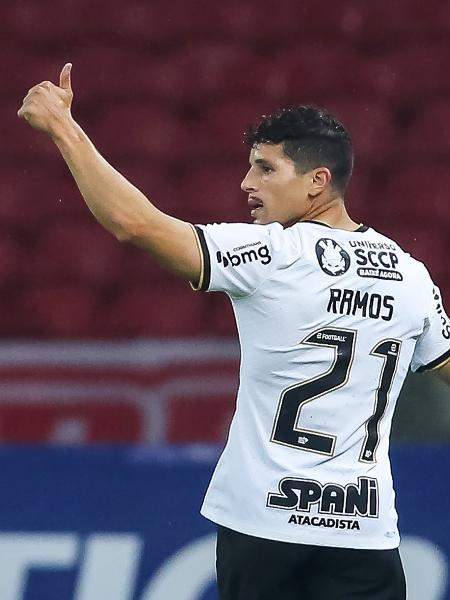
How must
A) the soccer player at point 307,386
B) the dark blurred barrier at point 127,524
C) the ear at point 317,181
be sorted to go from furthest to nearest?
the dark blurred barrier at point 127,524, the ear at point 317,181, the soccer player at point 307,386

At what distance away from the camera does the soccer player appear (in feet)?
7.70

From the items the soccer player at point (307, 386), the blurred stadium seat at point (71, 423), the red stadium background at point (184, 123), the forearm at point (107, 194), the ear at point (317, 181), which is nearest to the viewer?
the forearm at point (107, 194)

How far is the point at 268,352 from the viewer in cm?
238

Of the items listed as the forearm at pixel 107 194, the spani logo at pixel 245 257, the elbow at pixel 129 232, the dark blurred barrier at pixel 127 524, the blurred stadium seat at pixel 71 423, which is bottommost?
the dark blurred barrier at pixel 127 524

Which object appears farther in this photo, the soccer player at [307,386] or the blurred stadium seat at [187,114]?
the blurred stadium seat at [187,114]

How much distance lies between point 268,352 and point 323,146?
415mm

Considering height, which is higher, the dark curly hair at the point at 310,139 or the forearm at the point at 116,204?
the dark curly hair at the point at 310,139

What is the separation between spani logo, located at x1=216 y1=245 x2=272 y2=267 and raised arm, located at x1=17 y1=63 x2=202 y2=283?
0.17 feet

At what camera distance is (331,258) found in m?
2.37

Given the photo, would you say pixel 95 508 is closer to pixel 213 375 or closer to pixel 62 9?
pixel 213 375

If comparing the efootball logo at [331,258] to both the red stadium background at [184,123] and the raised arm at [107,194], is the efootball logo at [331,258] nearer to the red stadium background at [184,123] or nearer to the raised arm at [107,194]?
the raised arm at [107,194]

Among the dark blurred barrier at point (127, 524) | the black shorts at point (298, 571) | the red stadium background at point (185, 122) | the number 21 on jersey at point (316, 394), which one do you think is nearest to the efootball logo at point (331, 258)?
the number 21 on jersey at point (316, 394)

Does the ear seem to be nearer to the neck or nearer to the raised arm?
the neck

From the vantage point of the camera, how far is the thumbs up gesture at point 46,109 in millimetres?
2234
